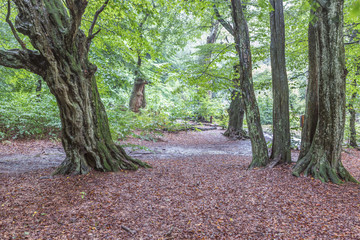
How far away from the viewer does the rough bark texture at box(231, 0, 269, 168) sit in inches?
192

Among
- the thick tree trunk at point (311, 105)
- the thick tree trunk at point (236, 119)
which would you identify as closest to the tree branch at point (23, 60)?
the thick tree trunk at point (311, 105)

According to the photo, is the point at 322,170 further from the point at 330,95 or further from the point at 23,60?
the point at 23,60

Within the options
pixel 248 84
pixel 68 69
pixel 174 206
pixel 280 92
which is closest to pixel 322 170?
pixel 280 92

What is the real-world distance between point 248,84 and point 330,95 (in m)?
1.59

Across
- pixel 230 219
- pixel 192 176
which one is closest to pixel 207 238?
pixel 230 219

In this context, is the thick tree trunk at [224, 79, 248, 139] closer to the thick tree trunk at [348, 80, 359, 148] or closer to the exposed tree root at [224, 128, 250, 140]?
the exposed tree root at [224, 128, 250, 140]

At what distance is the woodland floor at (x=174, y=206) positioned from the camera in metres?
2.34

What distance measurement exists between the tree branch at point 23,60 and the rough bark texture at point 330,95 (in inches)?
196

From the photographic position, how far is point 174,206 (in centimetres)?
299

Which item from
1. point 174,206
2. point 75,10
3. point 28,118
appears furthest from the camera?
point 28,118

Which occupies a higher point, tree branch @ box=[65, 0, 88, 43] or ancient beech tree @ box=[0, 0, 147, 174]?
tree branch @ box=[65, 0, 88, 43]

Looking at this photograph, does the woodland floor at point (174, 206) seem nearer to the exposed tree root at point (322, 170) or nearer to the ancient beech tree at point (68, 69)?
the exposed tree root at point (322, 170)

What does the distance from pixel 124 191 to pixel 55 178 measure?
4.26 feet

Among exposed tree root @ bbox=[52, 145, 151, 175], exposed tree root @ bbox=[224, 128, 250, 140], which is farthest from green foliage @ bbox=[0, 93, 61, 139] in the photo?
exposed tree root @ bbox=[224, 128, 250, 140]
